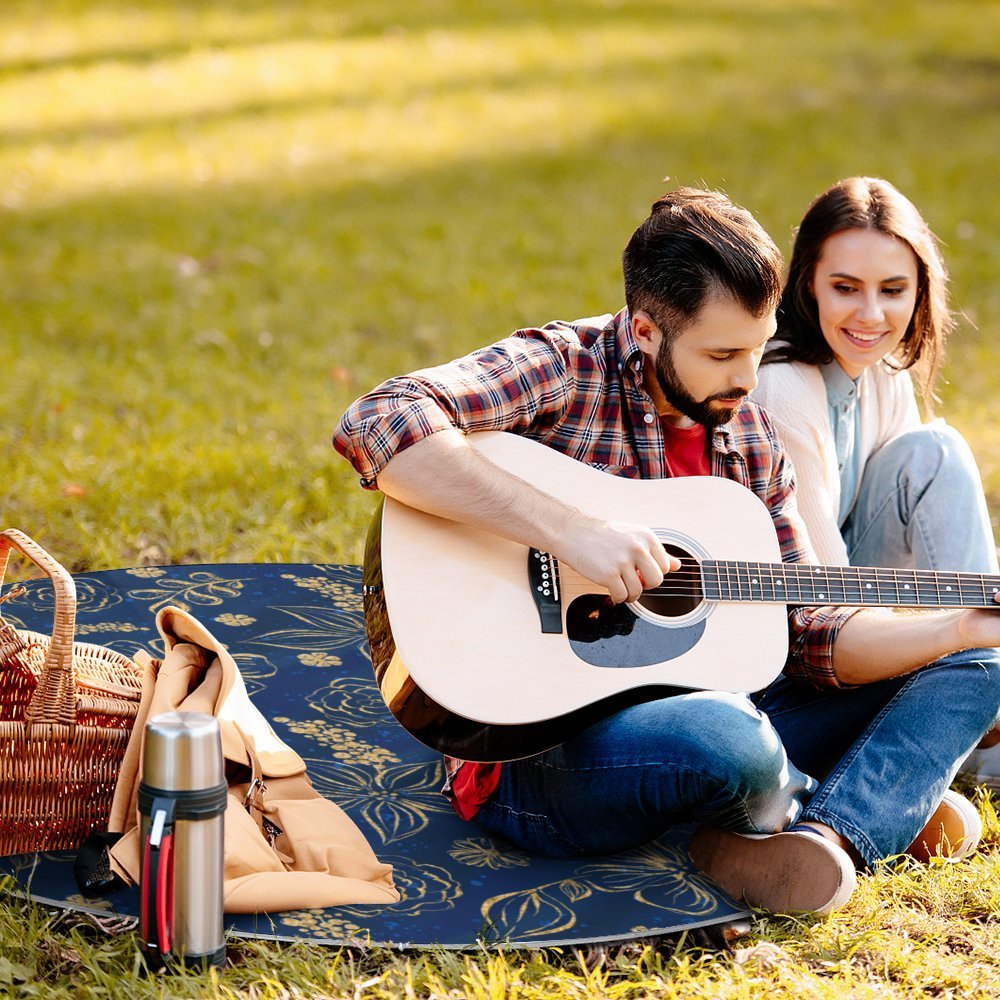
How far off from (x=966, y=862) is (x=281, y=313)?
474 cm

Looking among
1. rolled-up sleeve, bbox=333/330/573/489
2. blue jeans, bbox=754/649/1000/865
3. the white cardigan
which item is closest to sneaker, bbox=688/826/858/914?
blue jeans, bbox=754/649/1000/865

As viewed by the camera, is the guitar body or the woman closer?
the guitar body

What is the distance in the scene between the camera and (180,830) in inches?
91.0

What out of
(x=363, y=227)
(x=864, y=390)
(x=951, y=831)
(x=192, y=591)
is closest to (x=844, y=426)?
(x=864, y=390)

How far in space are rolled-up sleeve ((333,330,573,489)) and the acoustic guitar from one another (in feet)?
0.24

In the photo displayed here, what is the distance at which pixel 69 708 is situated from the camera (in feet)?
8.79

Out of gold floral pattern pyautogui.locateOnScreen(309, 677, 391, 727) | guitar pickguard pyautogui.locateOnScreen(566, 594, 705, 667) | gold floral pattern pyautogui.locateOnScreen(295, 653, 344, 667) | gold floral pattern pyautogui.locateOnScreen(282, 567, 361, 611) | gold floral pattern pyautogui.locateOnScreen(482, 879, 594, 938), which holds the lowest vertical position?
gold floral pattern pyautogui.locateOnScreen(482, 879, 594, 938)

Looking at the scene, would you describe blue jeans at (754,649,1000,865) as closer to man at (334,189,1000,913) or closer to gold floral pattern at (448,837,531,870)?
man at (334,189,1000,913)

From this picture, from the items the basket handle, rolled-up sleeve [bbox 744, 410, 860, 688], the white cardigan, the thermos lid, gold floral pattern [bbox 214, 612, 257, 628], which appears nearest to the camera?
the thermos lid

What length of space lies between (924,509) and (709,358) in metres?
0.93

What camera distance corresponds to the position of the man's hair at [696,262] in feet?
9.19

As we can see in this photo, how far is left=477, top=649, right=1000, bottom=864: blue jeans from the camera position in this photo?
266cm

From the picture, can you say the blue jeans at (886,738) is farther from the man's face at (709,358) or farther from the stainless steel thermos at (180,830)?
the stainless steel thermos at (180,830)

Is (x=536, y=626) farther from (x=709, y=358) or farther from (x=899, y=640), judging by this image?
(x=899, y=640)
